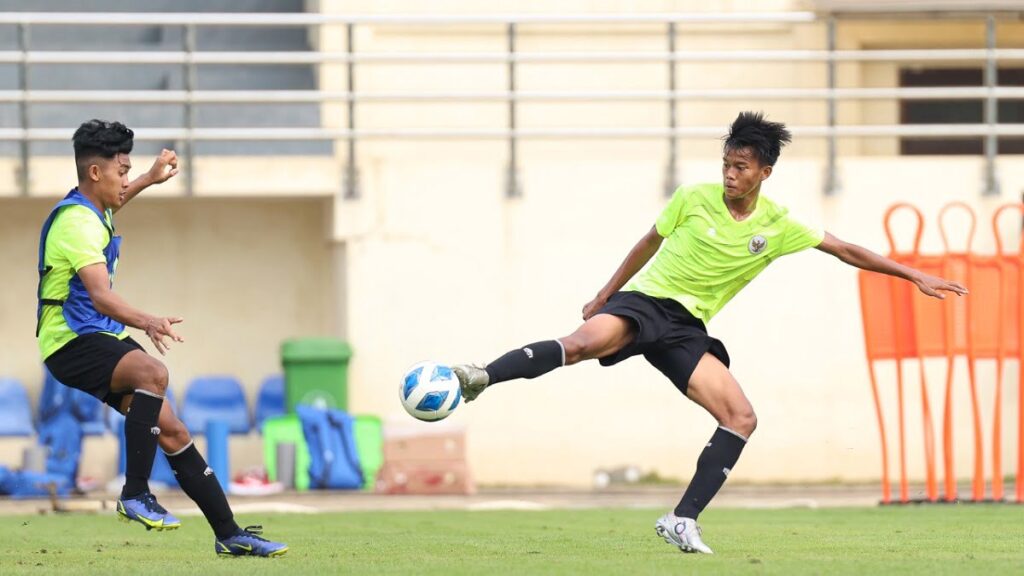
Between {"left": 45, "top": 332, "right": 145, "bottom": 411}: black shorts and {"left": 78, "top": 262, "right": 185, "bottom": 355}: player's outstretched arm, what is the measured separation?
25 cm

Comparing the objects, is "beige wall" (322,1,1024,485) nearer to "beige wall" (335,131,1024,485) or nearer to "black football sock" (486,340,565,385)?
"beige wall" (335,131,1024,485)

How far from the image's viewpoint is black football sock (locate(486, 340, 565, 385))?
355 inches

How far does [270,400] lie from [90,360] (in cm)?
992

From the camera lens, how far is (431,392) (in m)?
8.88

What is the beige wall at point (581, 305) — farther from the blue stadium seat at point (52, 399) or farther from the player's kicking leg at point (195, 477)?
the player's kicking leg at point (195, 477)

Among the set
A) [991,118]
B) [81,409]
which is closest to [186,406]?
[81,409]

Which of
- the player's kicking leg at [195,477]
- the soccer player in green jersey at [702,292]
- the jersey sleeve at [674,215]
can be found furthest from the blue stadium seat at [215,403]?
the player's kicking leg at [195,477]

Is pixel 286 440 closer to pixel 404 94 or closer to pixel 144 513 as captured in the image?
pixel 404 94

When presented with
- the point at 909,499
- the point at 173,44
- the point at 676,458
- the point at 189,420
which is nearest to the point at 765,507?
the point at 909,499

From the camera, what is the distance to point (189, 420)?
18312 mm

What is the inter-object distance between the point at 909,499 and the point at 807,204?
3.85 m

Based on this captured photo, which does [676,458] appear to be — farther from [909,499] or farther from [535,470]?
[909,499]

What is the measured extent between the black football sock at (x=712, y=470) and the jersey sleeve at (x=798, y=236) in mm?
1051

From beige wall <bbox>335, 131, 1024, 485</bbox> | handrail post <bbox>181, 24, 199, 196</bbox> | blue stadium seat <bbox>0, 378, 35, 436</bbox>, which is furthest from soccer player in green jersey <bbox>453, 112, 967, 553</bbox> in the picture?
blue stadium seat <bbox>0, 378, 35, 436</bbox>
